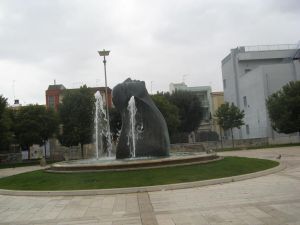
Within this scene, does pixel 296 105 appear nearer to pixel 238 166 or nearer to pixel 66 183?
pixel 238 166

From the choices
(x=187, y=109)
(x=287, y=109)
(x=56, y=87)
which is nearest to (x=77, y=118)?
(x=187, y=109)

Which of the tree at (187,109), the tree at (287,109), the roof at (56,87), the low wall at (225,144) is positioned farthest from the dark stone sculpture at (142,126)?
the roof at (56,87)

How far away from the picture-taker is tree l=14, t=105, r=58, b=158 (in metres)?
43.4

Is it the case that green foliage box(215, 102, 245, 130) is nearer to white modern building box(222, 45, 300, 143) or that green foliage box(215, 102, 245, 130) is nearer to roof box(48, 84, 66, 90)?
white modern building box(222, 45, 300, 143)

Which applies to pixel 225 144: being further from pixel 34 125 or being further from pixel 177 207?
pixel 177 207

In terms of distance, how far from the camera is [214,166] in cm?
1756

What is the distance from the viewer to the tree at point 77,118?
147 ft

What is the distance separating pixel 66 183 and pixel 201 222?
8174 mm

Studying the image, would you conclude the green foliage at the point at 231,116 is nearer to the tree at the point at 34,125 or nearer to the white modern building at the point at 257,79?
the white modern building at the point at 257,79

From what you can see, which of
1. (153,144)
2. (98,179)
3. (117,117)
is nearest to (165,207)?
(98,179)

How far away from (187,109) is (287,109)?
20745 millimetres

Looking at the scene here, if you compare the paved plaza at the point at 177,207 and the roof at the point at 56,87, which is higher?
the roof at the point at 56,87

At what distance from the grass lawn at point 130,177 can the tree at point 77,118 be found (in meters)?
26.1

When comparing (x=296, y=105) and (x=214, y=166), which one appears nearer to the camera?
(x=214, y=166)
